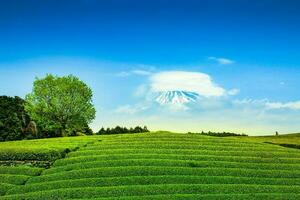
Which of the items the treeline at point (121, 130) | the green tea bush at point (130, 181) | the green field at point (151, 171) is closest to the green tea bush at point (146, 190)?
the green field at point (151, 171)

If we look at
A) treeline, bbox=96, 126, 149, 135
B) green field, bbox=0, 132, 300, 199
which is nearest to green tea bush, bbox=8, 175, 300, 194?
green field, bbox=0, 132, 300, 199

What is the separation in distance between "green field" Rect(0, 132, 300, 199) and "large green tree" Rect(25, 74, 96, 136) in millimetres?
31056

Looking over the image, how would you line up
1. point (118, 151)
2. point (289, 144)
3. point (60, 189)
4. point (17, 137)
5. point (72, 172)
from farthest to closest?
point (17, 137) → point (289, 144) → point (118, 151) → point (72, 172) → point (60, 189)

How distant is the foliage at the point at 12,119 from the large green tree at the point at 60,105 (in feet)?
7.09

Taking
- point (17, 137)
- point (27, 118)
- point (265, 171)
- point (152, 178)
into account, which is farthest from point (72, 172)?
point (27, 118)

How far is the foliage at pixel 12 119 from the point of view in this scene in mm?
81375

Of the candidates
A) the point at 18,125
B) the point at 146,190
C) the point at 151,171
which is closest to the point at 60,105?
the point at 18,125

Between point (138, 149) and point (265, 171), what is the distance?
1218cm

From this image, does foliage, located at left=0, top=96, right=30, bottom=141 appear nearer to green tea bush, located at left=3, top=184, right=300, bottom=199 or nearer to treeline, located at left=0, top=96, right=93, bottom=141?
treeline, located at left=0, top=96, right=93, bottom=141

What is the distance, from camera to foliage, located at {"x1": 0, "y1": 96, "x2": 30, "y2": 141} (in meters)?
Result: 81.4

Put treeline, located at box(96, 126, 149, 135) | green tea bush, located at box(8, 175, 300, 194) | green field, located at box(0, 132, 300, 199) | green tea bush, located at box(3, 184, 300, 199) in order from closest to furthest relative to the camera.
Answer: green tea bush, located at box(3, 184, 300, 199), green field, located at box(0, 132, 300, 199), green tea bush, located at box(8, 175, 300, 194), treeline, located at box(96, 126, 149, 135)

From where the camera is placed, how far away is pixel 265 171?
4197 centimetres

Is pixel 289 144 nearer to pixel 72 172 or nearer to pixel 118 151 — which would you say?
pixel 118 151

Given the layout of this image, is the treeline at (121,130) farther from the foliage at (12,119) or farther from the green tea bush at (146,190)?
the green tea bush at (146,190)
